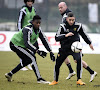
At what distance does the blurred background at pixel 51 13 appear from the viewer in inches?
852

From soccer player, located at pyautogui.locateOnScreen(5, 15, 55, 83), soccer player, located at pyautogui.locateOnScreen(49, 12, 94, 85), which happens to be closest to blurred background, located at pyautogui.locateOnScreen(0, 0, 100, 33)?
soccer player, located at pyautogui.locateOnScreen(5, 15, 55, 83)

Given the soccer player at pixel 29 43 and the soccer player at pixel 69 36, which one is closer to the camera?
the soccer player at pixel 69 36

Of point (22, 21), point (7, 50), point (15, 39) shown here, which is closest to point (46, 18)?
point (7, 50)

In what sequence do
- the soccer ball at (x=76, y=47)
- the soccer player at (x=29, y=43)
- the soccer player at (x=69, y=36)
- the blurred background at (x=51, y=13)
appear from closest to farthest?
the soccer player at (x=69, y=36), the soccer ball at (x=76, y=47), the soccer player at (x=29, y=43), the blurred background at (x=51, y=13)

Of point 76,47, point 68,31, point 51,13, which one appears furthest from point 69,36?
point 51,13

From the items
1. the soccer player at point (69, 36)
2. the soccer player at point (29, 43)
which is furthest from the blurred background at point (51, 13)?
the soccer player at point (69, 36)

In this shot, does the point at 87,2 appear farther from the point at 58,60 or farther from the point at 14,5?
the point at 58,60

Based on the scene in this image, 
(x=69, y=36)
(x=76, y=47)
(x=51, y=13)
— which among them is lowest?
(x=51, y=13)

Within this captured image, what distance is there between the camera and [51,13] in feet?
71.5

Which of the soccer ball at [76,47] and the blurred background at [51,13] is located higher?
the soccer ball at [76,47]

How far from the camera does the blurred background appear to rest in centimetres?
2164

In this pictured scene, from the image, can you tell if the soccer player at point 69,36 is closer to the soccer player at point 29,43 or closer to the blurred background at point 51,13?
the soccer player at point 29,43

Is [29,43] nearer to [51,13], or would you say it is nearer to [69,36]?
[69,36]

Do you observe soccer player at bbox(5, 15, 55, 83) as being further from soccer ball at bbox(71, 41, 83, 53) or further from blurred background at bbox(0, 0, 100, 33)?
blurred background at bbox(0, 0, 100, 33)
